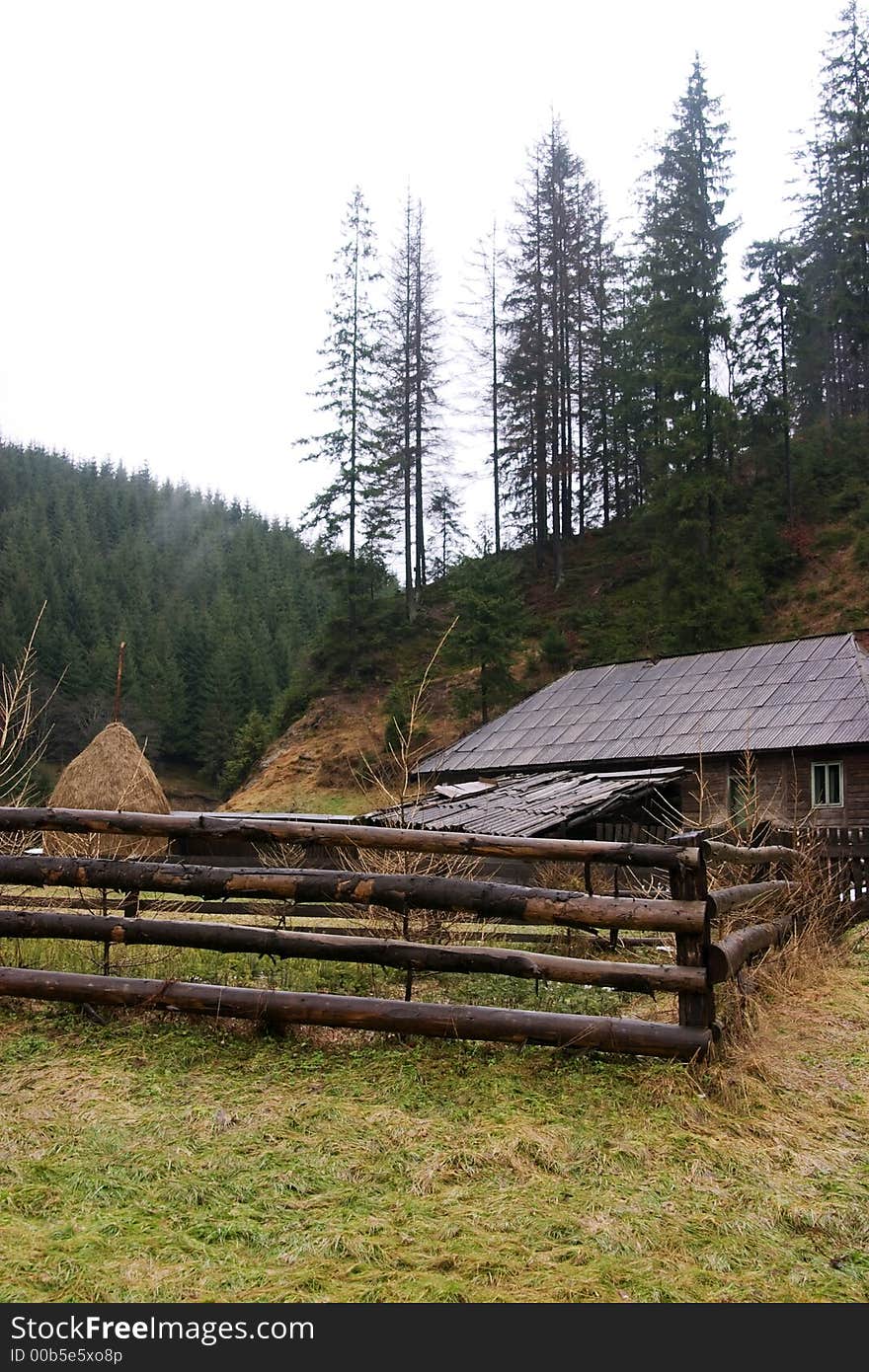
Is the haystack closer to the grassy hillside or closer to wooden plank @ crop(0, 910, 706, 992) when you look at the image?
the grassy hillside

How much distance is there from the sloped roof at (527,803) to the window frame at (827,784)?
14.4 ft

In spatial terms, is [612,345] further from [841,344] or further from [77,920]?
[77,920]

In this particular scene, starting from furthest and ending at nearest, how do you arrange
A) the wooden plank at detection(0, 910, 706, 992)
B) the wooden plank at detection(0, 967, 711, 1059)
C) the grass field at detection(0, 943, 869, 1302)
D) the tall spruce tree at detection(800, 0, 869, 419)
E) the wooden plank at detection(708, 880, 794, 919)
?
the tall spruce tree at detection(800, 0, 869, 419)
the wooden plank at detection(708, 880, 794, 919)
the wooden plank at detection(0, 910, 706, 992)
the wooden plank at detection(0, 967, 711, 1059)
the grass field at detection(0, 943, 869, 1302)

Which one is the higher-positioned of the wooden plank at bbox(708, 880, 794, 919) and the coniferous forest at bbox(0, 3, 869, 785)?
the coniferous forest at bbox(0, 3, 869, 785)

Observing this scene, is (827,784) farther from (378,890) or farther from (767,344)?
(767,344)

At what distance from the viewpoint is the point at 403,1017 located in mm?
5469

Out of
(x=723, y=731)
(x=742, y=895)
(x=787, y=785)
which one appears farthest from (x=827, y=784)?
(x=742, y=895)

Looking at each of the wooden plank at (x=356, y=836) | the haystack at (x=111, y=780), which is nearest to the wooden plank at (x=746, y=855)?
the wooden plank at (x=356, y=836)

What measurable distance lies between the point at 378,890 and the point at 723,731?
54.9 feet

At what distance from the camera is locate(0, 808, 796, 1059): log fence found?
17.6ft

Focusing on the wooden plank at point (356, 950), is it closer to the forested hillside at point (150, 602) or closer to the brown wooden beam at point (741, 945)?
the brown wooden beam at point (741, 945)

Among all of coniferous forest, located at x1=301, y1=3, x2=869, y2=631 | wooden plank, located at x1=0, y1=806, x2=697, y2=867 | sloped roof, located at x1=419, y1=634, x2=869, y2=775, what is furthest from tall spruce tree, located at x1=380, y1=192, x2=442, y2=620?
wooden plank, located at x1=0, y1=806, x2=697, y2=867

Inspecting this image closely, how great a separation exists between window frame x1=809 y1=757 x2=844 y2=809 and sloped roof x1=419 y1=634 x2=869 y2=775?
0.72 m
